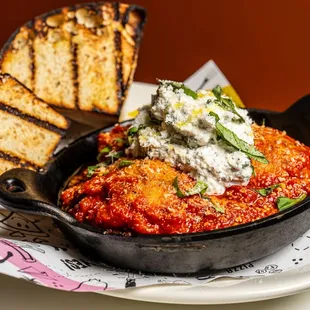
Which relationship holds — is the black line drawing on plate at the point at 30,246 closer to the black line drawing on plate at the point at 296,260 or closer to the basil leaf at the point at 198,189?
the basil leaf at the point at 198,189

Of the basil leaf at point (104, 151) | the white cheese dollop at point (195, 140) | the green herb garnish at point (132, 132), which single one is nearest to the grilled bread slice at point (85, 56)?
the basil leaf at point (104, 151)

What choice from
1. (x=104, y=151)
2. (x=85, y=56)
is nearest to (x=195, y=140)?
(x=104, y=151)

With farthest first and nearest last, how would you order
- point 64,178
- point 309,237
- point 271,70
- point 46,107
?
point 271,70
point 46,107
point 64,178
point 309,237

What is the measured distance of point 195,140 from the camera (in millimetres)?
2014

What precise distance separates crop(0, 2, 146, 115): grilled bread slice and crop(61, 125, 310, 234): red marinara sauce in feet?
3.17

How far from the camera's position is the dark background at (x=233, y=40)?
4.35 meters

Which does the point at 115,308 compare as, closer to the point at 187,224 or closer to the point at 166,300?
the point at 166,300

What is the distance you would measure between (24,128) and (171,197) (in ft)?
2.99

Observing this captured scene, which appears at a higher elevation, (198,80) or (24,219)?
(198,80)

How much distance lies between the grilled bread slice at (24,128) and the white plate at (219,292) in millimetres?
937

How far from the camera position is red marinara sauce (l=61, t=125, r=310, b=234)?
74.1 inches

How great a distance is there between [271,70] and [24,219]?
273cm

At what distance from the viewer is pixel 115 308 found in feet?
6.31

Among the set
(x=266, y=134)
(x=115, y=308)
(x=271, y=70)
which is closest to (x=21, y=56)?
(x=266, y=134)
